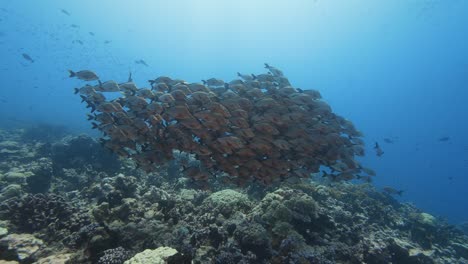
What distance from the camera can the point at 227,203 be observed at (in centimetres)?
984

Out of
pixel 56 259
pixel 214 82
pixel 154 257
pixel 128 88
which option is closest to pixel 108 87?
pixel 128 88

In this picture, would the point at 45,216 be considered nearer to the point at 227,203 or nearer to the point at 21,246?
the point at 21,246

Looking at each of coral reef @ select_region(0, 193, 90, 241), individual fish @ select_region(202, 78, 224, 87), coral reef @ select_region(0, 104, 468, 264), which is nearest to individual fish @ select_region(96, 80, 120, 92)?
individual fish @ select_region(202, 78, 224, 87)

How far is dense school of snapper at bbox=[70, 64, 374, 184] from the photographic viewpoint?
767 centimetres

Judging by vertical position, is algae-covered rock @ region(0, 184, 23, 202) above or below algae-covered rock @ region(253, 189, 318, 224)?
below

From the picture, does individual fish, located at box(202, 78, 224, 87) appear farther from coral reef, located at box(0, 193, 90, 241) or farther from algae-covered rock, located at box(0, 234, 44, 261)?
algae-covered rock, located at box(0, 234, 44, 261)

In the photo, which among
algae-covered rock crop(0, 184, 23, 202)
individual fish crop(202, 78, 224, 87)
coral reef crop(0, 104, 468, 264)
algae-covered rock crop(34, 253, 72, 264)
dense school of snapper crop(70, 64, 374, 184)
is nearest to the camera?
algae-covered rock crop(34, 253, 72, 264)

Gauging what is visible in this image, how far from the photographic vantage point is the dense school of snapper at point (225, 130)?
7668 millimetres

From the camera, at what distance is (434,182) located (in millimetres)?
116062

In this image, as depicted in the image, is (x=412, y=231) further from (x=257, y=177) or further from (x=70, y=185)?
(x=70, y=185)

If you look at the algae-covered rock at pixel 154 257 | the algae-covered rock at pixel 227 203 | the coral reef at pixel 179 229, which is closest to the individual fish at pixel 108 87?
the coral reef at pixel 179 229

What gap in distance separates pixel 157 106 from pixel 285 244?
468 cm

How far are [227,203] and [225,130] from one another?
307 centimetres

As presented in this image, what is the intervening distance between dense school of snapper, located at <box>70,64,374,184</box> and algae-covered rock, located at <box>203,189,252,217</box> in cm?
152
